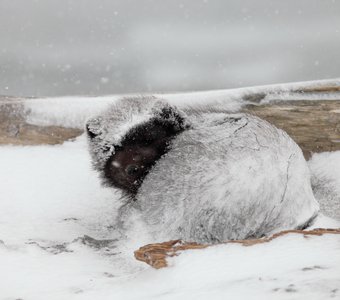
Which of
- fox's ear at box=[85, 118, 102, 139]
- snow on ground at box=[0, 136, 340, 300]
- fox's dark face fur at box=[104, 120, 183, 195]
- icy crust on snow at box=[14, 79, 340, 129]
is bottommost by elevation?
snow on ground at box=[0, 136, 340, 300]

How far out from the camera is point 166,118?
107 inches

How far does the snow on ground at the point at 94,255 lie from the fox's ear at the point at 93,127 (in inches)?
21.6

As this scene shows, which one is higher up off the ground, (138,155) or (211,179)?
(138,155)

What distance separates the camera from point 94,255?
2438mm

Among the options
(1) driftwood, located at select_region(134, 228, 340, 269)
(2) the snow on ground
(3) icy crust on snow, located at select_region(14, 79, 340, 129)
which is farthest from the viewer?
(3) icy crust on snow, located at select_region(14, 79, 340, 129)

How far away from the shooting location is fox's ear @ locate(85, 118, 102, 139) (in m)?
2.62

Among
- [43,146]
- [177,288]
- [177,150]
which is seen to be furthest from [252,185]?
[43,146]

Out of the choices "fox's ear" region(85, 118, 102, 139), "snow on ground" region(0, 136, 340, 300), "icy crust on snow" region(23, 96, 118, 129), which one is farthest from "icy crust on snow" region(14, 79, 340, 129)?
"fox's ear" region(85, 118, 102, 139)

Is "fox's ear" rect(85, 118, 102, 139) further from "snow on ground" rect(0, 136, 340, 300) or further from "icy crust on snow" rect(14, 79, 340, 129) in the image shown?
"icy crust on snow" rect(14, 79, 340, 129)

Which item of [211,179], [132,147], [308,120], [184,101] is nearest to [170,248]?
[211,179]

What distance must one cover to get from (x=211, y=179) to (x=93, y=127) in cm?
68

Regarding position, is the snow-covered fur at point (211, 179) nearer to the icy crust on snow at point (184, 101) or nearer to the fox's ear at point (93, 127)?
the fox's ear at point (93, 127)

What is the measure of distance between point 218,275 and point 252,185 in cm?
99

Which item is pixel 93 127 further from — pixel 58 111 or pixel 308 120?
pixel 308 120
